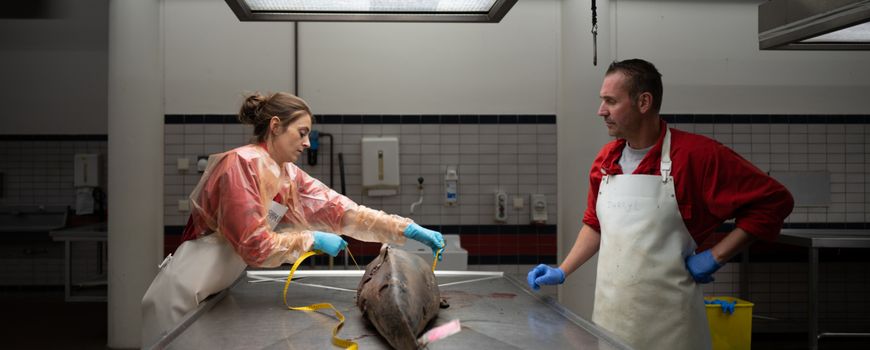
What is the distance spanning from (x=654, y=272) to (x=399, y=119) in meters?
2.48

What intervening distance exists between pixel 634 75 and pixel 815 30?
1.88ft

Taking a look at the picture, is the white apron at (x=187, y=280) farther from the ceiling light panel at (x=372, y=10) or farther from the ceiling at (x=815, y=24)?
the ceiling at (x=815, y=24)

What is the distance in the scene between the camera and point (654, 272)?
2.04m

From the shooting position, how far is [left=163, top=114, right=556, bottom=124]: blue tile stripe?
412 cm

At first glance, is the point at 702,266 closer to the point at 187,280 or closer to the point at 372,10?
the point at 372,10

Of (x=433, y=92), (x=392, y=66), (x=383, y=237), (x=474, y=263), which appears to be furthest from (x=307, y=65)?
(x=383, y=237)

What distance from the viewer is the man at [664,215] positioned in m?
1.94

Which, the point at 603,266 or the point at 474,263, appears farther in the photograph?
the point at 474,263

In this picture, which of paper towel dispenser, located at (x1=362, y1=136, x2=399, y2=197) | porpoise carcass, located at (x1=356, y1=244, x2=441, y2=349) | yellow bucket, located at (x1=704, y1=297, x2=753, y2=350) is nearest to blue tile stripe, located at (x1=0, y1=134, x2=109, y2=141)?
paper towel dispenser, located at (x1=362, y1=136, x2=399, y2=197)

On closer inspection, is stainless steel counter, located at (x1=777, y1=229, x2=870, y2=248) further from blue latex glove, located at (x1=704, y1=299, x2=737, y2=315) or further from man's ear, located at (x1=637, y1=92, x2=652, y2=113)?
man's ear, located at (x1=637, y1=92, x2=652, y2=113)

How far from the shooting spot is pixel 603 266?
220 cm

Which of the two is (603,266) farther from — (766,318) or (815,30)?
(766,318)

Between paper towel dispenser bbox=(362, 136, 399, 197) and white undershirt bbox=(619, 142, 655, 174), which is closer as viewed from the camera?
white undershirt bbox=(619, 142, 655, 174)

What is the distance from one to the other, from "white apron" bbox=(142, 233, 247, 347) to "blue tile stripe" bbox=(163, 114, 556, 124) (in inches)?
83.5
